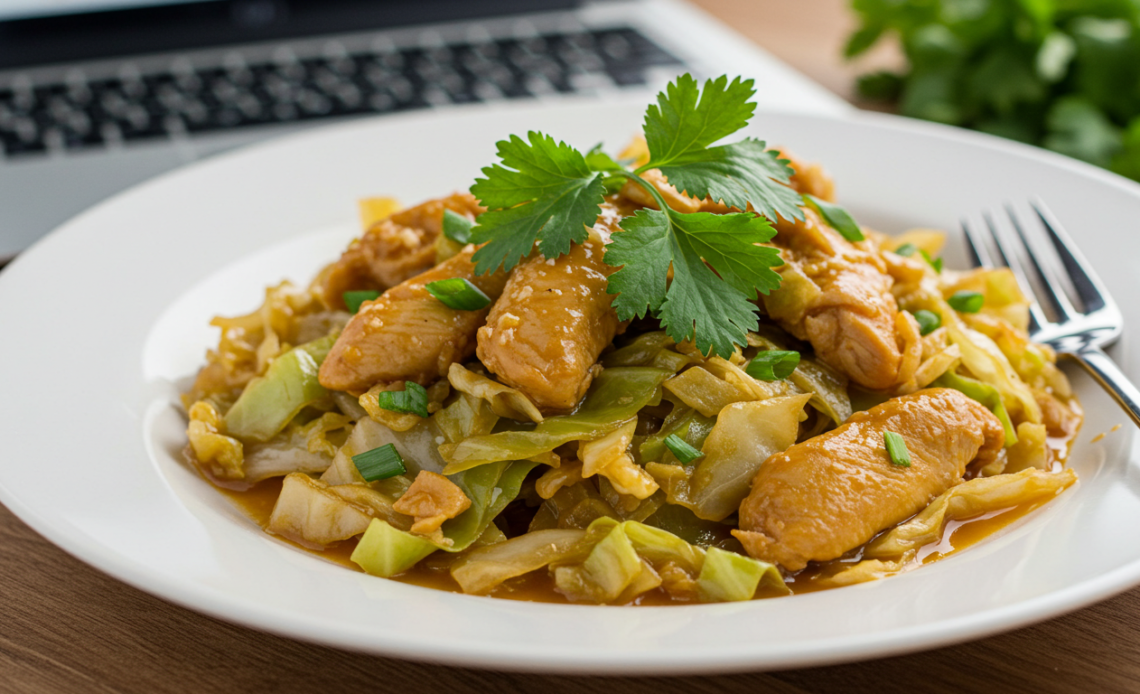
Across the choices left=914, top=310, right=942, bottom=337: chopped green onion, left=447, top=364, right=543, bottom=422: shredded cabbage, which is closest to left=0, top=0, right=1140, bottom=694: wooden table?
left=447, top=364, right=543, bottom=422: shredded cabbage

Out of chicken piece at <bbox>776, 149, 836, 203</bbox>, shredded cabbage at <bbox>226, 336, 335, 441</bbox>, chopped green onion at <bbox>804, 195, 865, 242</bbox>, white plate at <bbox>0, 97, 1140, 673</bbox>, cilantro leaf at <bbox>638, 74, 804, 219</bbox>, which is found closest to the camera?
white plate at <bbox>0, 97, 1140, 673</bbox>

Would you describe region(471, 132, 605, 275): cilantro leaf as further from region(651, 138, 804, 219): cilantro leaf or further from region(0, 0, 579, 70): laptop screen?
region(0, 0, 579, 70): laptop screen

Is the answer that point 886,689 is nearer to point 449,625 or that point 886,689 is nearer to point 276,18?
point 449,625

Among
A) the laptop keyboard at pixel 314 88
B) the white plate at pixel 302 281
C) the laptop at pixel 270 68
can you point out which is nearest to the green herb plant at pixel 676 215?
the white plate at pixel 302 281

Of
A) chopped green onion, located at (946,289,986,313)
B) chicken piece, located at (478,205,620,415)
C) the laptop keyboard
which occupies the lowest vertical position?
chopped green onion, located at (946,289,986,313)

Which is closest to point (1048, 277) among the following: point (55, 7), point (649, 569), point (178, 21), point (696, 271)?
point (696, 271)

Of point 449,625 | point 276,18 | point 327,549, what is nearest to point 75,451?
point 327,549

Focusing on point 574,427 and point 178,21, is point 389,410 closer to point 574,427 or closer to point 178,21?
point 574,427
